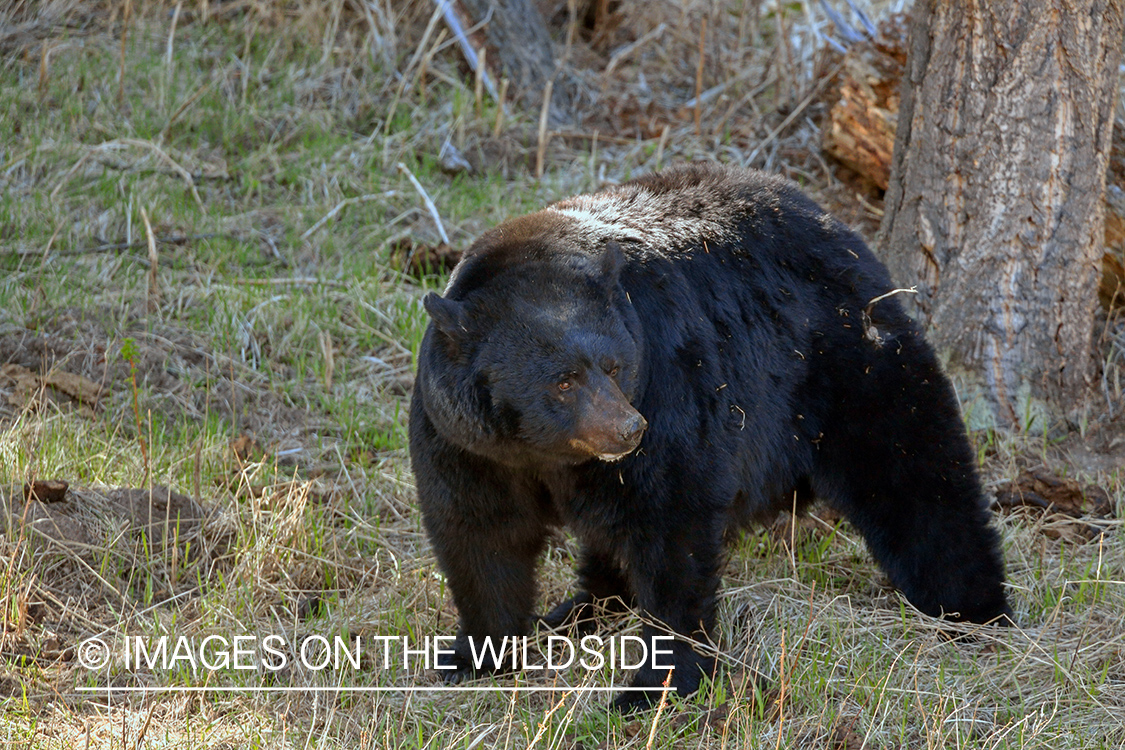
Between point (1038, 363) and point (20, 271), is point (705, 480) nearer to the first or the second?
point (1038, 363)

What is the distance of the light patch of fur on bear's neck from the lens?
3.78 metres

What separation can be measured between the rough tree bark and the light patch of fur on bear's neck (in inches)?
66.5

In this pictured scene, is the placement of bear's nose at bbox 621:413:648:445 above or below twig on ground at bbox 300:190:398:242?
above

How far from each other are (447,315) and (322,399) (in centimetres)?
257

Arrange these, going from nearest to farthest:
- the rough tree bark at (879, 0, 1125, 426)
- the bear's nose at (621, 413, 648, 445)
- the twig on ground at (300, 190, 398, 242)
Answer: the bear's nose at (621, 413, 648, 445) < the rough tree bark at (879, 0, 1125, 426) < the twig on ground at (300, 190, 398, 242)

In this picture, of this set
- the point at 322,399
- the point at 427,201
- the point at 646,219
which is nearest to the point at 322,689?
the point at 646,219

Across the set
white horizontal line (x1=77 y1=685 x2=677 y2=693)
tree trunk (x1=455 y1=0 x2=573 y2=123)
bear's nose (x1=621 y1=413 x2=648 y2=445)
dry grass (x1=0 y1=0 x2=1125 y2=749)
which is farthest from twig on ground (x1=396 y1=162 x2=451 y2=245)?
bear's nose (x1=621 y1=413 x2=648 y2=445)

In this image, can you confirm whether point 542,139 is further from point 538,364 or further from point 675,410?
point 538,364

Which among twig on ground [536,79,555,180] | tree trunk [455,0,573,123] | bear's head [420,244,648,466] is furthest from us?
tree trunk [455,0,573,123]

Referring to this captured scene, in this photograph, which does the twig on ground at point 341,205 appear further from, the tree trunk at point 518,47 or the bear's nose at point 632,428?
the bear's nose at point 632,428

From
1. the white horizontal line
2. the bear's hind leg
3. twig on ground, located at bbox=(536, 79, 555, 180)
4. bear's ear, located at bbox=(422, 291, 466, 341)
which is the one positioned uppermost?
bear's ear, located at bbox=(422, 291, 466, 341)

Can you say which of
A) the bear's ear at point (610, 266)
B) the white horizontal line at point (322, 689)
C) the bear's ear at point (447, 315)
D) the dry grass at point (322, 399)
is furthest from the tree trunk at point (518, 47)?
the white horizontal line at point (322, 689)

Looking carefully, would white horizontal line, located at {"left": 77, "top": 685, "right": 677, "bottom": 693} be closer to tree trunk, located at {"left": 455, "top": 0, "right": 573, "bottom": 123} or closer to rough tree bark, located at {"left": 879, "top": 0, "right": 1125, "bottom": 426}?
rough tree bark, located at {"left": 879, "top": 0, "right": 1125, "bottom": 426}

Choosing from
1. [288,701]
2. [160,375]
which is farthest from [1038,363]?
[160,375]
